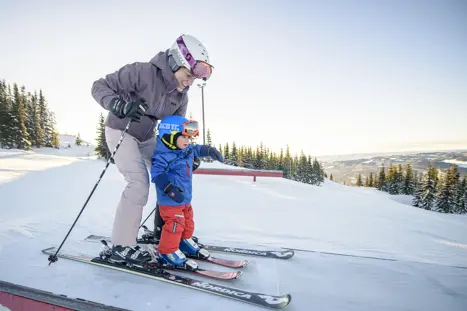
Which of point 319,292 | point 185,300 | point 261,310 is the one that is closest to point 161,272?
point 185,300

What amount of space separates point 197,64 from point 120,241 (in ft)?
6.65

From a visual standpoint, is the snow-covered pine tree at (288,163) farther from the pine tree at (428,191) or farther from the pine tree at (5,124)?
the pine tree at (5,124)

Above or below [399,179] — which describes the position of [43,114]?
above

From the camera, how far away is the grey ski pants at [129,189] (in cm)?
252

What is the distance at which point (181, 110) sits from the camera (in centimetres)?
327

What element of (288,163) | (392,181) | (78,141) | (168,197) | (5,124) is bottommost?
(392,181)

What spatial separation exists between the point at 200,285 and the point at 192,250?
78 centimetres

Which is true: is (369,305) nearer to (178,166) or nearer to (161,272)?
(161,272)

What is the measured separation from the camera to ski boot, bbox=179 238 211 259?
2.93 meters

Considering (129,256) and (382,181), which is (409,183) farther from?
(129,256)

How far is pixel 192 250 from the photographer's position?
9.64 feet

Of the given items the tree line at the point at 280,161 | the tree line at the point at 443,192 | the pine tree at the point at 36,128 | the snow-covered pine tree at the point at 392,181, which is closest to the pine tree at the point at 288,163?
the tree line at the point at 280,161

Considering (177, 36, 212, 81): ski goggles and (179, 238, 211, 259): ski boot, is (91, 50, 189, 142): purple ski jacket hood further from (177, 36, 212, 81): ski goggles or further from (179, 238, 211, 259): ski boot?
(179, 238, 211, 259): ski boot

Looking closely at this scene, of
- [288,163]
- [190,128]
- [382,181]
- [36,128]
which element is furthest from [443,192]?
[36,128]
